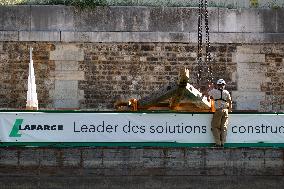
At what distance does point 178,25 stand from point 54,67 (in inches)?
122

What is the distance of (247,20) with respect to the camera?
17.8 m

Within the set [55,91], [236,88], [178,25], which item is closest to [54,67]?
[55,91]

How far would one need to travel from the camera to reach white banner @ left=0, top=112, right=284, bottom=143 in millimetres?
12953

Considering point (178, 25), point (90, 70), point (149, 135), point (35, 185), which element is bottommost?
point (35, 185)

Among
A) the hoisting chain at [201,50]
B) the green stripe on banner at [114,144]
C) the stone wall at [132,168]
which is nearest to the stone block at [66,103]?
the hoisting chain at [201,50]

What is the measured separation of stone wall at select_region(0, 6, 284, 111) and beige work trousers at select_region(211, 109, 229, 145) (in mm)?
4569

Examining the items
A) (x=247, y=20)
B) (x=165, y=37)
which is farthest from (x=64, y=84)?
(x=247, y=20)

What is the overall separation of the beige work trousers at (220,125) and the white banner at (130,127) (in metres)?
0.12

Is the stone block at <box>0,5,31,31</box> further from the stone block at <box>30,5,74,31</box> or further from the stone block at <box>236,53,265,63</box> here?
the stone block at <box>236,53,265,63</box>

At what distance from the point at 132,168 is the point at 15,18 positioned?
622 cm

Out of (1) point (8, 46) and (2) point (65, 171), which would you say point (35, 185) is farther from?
(1) point (8, 46)

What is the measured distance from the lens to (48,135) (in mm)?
12961

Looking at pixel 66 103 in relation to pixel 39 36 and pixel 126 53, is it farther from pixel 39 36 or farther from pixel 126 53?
pixel 126 53

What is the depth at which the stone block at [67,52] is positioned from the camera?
1756 cm
